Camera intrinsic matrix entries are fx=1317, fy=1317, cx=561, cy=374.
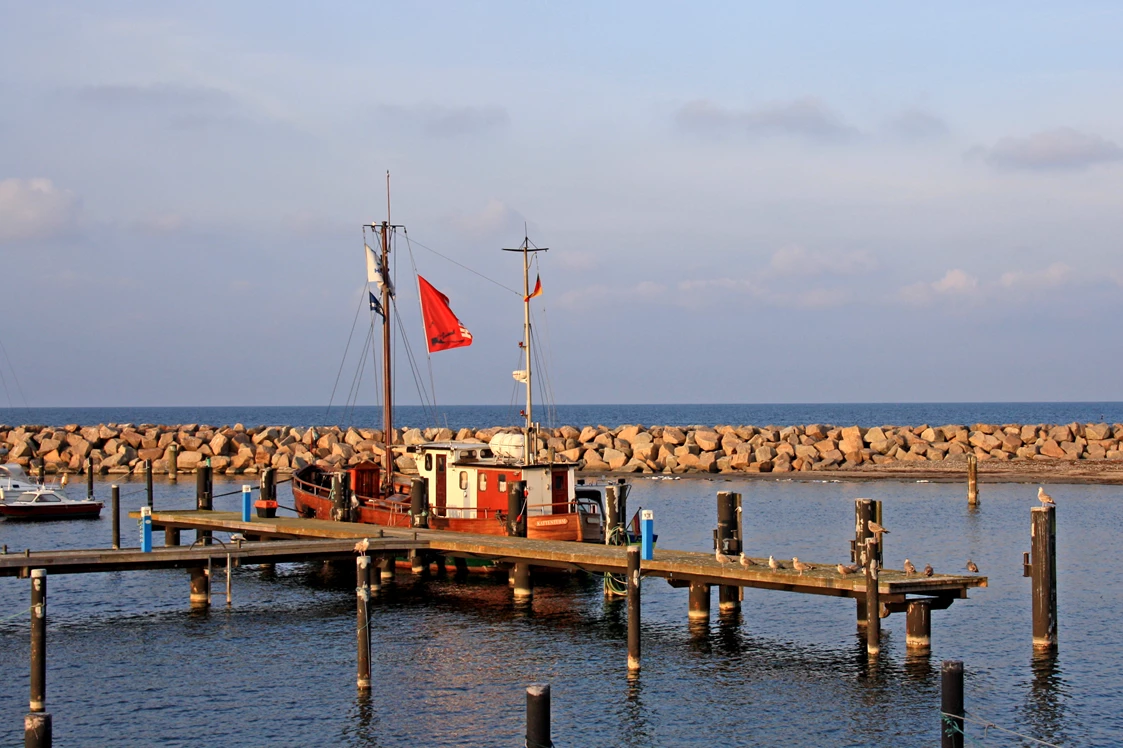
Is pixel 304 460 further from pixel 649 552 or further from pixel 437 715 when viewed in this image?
pixel 437 715

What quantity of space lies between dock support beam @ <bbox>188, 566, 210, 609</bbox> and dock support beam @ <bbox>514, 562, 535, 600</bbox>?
7.25 metres

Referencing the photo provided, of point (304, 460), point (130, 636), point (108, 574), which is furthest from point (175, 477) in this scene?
point (130, 636)

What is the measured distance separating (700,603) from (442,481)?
9.54 metres

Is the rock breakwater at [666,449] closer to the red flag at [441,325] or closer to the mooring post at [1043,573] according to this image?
the red flag at [441,325]

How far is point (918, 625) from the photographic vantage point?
24.9m

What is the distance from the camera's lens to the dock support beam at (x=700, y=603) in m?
28.1

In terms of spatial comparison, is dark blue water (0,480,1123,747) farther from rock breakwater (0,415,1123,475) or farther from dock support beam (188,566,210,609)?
rock breakwater (0,415,1123,475)

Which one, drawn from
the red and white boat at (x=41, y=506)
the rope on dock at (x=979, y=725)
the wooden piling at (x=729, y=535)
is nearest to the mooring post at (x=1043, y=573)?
the rope on dock at (x=979, y=725)

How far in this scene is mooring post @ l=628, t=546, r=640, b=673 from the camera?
2286cm

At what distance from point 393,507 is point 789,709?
1661cm

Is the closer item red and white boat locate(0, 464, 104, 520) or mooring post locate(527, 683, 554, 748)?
mooring post locate(527, 683, 554, 748)

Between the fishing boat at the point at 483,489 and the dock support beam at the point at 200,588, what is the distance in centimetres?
547

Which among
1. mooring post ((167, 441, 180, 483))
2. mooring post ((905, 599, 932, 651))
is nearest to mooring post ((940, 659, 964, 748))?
mooring post ((905, 599, 932, 651))

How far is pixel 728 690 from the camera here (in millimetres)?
22953
